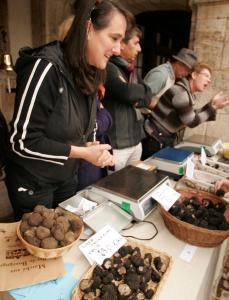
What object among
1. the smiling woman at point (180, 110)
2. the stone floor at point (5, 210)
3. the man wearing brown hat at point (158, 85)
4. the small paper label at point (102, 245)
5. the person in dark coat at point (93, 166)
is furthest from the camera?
the stone floor at point (5, 210)

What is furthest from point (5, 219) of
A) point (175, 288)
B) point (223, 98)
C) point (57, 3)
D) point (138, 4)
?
point (138, 4)

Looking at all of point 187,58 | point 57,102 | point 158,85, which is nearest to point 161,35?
point 187,58

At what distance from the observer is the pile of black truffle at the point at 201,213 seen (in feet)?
2.96

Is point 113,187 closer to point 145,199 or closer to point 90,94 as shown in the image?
point 145,199

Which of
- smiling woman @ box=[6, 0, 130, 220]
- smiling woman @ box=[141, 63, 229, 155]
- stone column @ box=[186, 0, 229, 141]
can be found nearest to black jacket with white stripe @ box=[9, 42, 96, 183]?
smiling woman @ box=[6, 0, 130, 220]

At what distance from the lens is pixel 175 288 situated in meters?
0.73

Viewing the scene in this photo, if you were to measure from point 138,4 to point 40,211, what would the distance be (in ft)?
9.58

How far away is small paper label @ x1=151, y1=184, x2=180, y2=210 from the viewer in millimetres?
1011

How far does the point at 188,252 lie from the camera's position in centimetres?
88

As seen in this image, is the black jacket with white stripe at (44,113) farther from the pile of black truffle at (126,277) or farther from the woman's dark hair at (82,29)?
the pile of black truffle at (126,277)

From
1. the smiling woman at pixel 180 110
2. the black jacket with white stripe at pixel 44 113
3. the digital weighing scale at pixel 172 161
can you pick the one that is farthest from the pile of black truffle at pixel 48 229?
the smiling woman at pixel 180 110

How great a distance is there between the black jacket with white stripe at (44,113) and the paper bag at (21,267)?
0.90 feet

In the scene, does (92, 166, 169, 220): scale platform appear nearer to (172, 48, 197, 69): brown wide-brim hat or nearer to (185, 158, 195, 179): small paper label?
(185, 158, 195, 179): small paper label

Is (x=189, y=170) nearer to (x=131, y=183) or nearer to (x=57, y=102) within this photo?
(x=131, y=183)
